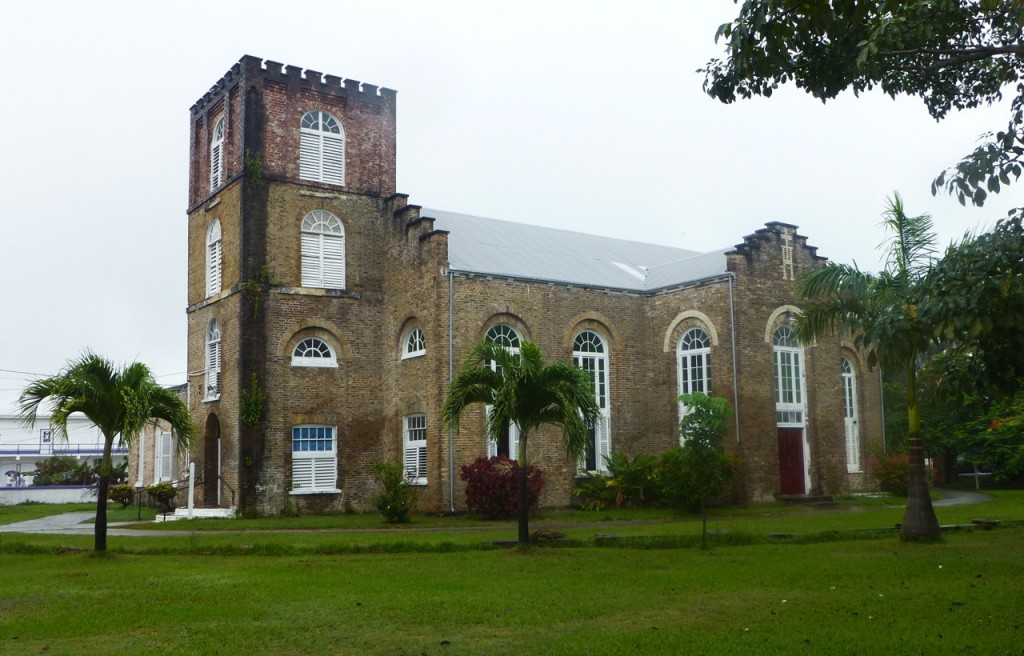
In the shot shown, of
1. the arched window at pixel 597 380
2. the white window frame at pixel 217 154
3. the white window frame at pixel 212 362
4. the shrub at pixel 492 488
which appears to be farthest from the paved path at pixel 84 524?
the white window frame at pixel 217 154

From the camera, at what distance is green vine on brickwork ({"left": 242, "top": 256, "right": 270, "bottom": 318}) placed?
89.9 ft

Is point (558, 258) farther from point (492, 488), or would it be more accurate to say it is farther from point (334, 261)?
point (492, 488)

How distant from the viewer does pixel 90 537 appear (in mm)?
20750

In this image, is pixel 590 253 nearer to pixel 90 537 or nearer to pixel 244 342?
pixel 244 342

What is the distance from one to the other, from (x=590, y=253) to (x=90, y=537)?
18.5 metres

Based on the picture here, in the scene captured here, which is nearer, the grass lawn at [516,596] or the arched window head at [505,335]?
the grass lawn at [516,596]

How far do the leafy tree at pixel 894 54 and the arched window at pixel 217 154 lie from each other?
72.8 feet

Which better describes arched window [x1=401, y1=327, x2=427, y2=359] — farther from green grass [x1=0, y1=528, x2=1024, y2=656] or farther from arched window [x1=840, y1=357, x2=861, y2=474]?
arched window [x1=840, y1=357, x2=861, y2=474]

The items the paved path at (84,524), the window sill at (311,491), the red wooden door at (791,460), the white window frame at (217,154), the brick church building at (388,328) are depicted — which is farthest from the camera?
the white window frame at (217,154)

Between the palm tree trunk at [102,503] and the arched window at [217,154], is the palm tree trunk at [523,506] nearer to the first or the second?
the palm tree trunk at [102,503]

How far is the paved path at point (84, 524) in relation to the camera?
74.3ft

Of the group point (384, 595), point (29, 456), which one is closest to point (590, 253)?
point (384, 595)

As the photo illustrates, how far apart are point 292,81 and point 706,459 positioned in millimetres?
16685

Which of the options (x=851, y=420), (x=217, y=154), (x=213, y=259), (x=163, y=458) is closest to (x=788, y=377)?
(x=851, y=420)
